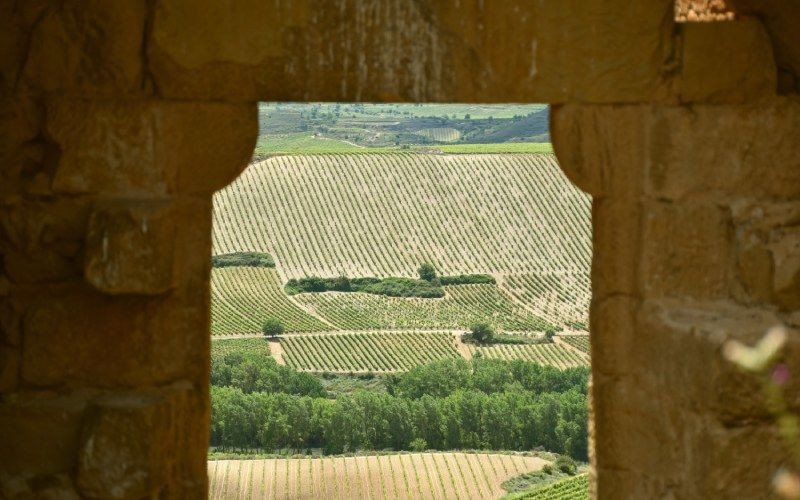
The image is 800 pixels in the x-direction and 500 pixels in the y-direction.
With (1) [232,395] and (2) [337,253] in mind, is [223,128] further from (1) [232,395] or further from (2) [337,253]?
(2) [337,253]

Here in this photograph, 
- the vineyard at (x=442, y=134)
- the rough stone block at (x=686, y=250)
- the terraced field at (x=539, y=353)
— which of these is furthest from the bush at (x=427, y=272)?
the rough stone block at (x=686, y=250)

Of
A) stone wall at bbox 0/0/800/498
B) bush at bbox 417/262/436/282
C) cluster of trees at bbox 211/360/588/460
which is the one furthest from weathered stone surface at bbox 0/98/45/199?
bush at bbox 417/262/436/282

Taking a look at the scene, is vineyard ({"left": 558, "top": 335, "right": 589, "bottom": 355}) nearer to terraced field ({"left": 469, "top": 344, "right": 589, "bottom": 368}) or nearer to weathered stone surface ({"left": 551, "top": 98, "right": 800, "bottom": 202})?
terraced field ({"left": 469, "top": 344, "right": 589, "bottom": 368})

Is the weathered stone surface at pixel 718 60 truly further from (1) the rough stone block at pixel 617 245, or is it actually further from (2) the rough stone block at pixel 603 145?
(1) the rough stone block at pixel 617 245

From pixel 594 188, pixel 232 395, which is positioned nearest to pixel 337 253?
pixel 232 395

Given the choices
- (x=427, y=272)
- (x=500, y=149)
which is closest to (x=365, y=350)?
(x=427, y=272)

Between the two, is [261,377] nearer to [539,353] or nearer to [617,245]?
[539,353]
